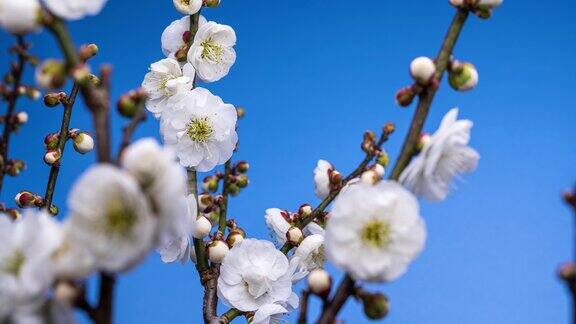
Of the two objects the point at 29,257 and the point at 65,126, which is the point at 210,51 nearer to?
the point at 65,126

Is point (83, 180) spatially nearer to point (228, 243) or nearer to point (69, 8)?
point (69, 8)

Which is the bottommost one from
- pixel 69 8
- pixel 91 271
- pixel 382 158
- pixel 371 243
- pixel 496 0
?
pixel 91 271

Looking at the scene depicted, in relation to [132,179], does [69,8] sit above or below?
above

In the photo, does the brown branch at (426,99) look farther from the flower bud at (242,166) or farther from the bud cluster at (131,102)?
the flower bud at (242,166)

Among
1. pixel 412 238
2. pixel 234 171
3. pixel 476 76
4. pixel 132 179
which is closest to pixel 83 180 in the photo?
pixel 132 179

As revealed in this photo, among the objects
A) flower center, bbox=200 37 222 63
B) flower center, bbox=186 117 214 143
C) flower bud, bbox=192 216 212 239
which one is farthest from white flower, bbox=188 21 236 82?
flower bud, bbox=192 216 212 239

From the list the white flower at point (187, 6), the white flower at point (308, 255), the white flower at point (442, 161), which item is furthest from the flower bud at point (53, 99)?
the white flower at point (442, 161)
